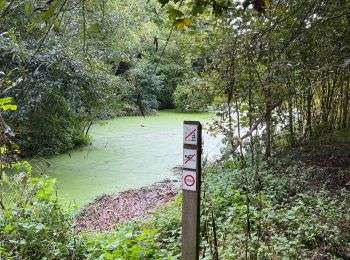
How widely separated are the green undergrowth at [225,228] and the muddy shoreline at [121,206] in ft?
2.96

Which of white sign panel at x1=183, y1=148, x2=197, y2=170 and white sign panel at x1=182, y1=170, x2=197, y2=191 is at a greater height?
white sign panel at x1=183, y1=148, x2=197, y2=170

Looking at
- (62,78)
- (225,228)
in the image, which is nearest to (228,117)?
(225,228)

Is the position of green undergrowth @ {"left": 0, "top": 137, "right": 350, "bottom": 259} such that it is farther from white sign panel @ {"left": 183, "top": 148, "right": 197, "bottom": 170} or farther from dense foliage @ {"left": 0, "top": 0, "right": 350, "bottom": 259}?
white sign panel @ {"left": 183, "top": 148, "right": 197, "bottom": 170}

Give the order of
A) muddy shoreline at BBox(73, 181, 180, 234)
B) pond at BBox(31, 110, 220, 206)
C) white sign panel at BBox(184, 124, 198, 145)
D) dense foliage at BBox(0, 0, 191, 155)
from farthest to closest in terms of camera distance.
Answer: pond at BBox(31, 110, 220, 206) < dense foliage at BBox(0, 0, 191, 155) < muddy shoreline at BBox(73, 181, 180, 234) < white sign panel at BBox(184, 124, 198, 145)

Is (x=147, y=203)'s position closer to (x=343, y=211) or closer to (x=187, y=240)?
(x=343, y=211)

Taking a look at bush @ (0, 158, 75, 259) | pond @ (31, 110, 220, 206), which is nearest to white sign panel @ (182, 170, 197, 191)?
bush @ (0, 158, 75, 259)

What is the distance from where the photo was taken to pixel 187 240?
1.52m

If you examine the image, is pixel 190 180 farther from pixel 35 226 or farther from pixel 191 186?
pixel 35 226

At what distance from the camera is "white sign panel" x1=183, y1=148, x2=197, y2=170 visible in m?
1.47

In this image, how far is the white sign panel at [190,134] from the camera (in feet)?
4.80

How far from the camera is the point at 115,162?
654 cm

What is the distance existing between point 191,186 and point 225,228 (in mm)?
1072

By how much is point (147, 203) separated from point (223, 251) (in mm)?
2654

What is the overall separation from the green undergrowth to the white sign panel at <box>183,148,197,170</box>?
169mm
